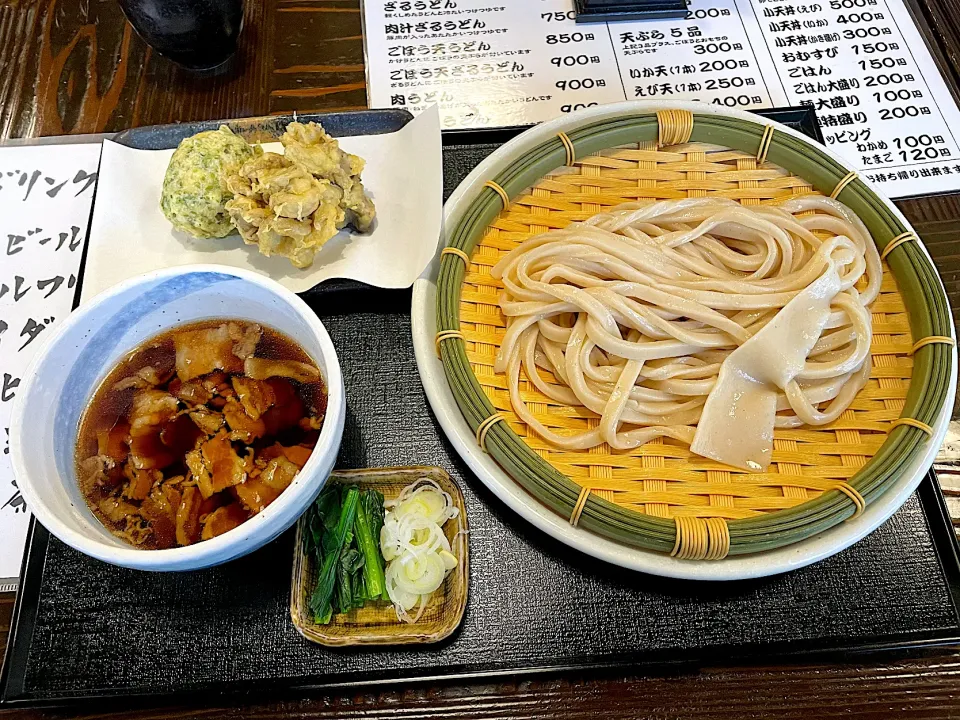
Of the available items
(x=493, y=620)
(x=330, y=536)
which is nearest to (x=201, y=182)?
(x=330, y=536)

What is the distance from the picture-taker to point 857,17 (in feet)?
8.34

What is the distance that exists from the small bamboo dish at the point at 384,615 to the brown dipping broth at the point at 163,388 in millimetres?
198

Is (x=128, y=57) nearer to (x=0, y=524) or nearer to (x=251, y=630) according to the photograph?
(x=0, y=524)

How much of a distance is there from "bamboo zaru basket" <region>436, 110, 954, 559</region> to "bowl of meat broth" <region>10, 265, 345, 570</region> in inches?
14.5

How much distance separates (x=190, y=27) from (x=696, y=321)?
1.92 metres

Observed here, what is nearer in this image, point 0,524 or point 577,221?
point 0,524

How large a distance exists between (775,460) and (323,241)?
1242 millimetres

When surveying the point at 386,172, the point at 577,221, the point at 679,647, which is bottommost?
the point at 679,647

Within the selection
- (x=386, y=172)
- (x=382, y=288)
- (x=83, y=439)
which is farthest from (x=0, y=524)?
(x=386, y=172)

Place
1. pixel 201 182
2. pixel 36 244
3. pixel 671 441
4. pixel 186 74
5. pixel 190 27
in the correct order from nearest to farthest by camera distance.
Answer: pixel 671 441
pixel 201 182
pixel 36 244
pixel 190 27
pixel 186 74

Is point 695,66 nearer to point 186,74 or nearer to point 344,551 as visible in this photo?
point 186,74

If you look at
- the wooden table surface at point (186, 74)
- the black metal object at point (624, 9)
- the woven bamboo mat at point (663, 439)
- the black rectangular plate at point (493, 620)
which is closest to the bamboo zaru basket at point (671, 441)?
the woven bamboo mat at point (663, 439)

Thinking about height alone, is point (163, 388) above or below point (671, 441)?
above

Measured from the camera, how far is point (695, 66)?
2416 millimetres
